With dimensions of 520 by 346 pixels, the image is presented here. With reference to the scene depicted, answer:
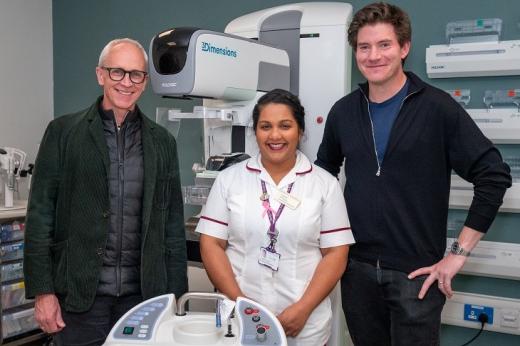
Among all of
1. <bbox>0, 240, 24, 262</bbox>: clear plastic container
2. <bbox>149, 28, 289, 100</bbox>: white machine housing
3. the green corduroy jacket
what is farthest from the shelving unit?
<bbox>149, 28, 289, 100</bbox>: white machine housing

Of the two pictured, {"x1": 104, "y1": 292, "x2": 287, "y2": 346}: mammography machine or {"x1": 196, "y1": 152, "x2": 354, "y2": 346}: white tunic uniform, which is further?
{"x1": 196, "y1": 152, "x2": 354, "y2": 346}: white tunic uniform

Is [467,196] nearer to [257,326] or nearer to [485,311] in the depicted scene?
[485,311]

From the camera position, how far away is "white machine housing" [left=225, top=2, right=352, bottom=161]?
7.38ft

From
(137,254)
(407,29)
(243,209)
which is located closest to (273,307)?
(243,209)

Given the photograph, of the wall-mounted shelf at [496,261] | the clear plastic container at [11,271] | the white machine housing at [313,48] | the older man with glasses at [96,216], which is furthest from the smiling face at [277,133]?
the clear plastic container at [11,271]

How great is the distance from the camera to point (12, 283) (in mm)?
2764

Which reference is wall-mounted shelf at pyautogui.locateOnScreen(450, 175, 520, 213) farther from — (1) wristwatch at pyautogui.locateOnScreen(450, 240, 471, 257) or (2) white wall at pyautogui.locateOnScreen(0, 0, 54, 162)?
(2) white wall at pyautogui.locateOnScreen(0, 0, 54, 162)

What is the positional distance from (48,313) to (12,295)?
1.50 metres

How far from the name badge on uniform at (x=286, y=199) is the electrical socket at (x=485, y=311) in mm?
1353

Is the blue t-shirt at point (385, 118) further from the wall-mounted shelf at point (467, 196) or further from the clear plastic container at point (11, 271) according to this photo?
the clear plastic container at point (11, 271)

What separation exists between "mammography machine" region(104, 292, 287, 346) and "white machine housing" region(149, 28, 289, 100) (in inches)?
33.3

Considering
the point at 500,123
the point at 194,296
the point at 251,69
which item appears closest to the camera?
the point at 194,296

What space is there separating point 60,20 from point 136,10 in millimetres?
678

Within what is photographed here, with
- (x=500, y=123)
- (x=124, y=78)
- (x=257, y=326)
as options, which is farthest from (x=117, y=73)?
(x=500, y=123)
